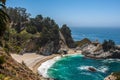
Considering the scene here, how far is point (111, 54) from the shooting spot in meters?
105

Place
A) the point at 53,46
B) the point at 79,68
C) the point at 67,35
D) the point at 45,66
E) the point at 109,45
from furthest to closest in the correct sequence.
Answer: the point at 67,35
the point at 53,46
the point at 109,45
the point at 79,68
the point at 45,66

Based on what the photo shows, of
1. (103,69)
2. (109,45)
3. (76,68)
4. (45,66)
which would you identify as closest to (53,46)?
(109,45)

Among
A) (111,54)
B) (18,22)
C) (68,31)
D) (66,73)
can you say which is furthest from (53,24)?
(66,73)

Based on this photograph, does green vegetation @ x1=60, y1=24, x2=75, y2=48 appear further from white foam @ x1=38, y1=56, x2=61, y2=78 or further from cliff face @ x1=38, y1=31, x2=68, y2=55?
white foam @ x1=38, y1=56, x2=61, y2=78

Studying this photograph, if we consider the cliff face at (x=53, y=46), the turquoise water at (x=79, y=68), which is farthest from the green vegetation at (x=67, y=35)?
the turquoise water at (x=79, y=68)

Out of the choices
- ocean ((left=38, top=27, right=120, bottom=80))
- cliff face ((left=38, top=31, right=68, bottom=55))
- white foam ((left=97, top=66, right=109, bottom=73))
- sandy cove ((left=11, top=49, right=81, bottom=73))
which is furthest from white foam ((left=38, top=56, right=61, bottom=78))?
white foam ((left=97, top=66, right=109, bottom=73))

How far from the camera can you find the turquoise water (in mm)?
72125

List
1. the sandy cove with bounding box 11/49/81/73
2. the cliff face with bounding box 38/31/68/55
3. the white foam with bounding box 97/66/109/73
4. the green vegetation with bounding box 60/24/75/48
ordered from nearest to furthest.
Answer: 1. the white foam with bounding box 97/66/109/73
2. the sandy cove with bounding box 11/49/81/73
3. the cliff face with bounding box 38/31/68/55
4. the green vegetation with bounding box 60/24/75/48

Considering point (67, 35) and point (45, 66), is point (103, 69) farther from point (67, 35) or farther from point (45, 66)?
point (67, 35)

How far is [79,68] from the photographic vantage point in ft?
281

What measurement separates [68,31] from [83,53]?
21325mm

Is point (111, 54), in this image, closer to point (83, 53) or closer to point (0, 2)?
point (83, 53)

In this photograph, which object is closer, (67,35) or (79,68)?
(79,68)

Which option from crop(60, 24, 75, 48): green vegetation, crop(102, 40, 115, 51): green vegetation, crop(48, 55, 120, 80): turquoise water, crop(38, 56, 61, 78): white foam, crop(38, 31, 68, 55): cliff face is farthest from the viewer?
crop(60, 24, 75, 48): green vegetation
